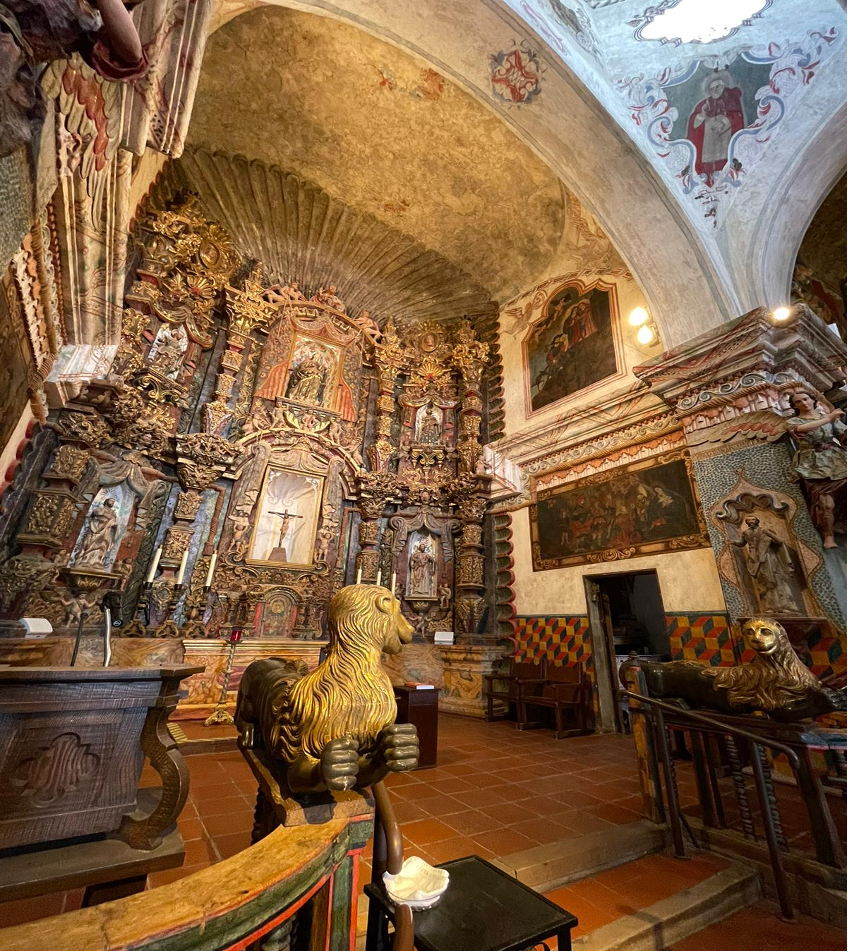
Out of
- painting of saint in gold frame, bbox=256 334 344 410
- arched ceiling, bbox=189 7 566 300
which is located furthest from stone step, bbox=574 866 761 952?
arched ceiling, bbox=189 7 566 300

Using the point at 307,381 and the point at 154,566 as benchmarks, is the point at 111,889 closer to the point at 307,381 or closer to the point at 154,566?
the point at 154,566

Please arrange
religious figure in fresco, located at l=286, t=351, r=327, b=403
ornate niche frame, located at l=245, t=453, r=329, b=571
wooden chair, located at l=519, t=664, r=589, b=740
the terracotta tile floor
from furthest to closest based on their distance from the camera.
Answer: religious figure in fresco, located at l=286, t=351, r=327, b=403 < ornate niche frame, located at l=245, t=453, r=329, b=571 < wooden chair, located at l=519, t=664, r=589, b=740 < the terracotta tile floor

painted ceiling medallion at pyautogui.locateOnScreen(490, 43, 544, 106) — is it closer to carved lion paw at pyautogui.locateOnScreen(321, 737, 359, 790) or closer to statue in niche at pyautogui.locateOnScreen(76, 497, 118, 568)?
carved lion paw at pyautogui.locateOnScreen(321, 737, 359, 790)

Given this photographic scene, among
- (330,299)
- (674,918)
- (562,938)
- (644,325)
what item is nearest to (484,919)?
(562,938)

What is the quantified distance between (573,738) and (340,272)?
10.4 m

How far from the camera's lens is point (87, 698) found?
229cm

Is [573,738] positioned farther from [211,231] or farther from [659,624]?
[211,231]

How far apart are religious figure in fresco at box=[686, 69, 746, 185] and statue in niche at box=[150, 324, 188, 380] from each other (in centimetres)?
879

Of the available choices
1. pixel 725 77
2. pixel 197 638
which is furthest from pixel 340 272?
pixel 197 638

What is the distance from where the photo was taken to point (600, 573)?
22.2 feet

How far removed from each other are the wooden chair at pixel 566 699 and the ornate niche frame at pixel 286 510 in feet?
14.3

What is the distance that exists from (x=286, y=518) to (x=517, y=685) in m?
4.93

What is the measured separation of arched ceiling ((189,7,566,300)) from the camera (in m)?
7.48

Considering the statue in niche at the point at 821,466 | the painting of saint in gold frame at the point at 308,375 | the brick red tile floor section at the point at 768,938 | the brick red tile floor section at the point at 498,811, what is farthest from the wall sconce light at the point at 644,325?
the brick red tile floor section at the point at 768,938
